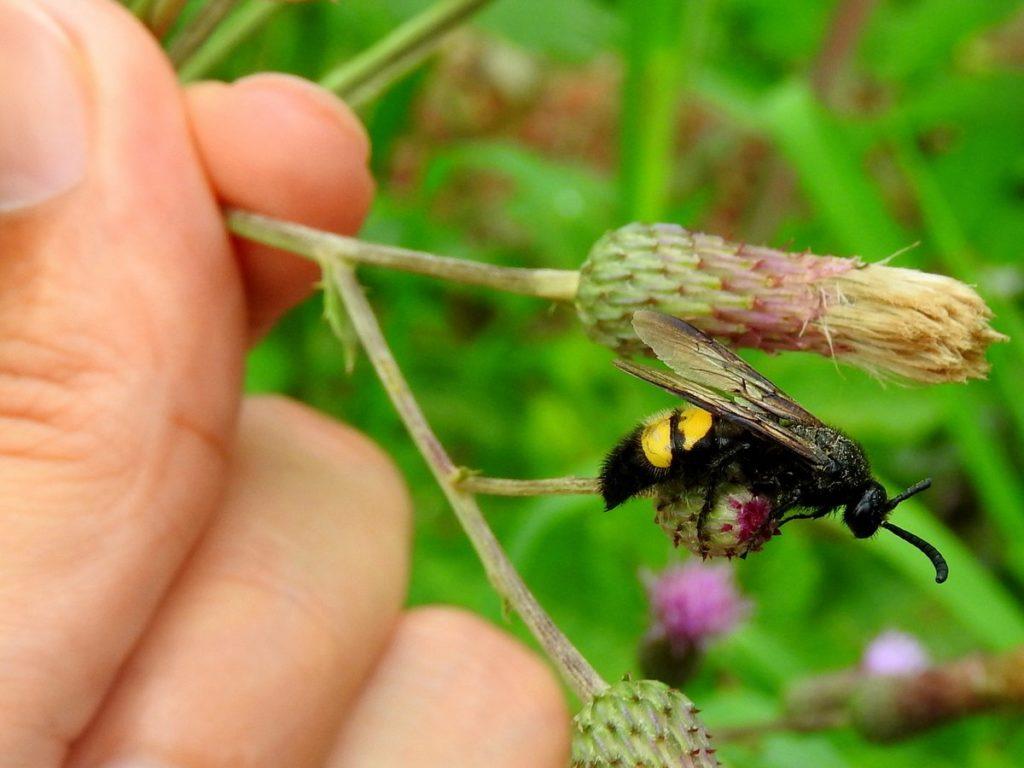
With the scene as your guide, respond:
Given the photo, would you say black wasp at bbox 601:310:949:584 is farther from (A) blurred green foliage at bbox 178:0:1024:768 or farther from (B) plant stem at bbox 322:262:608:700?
(A) blurred green foliage at bbox 178:0:1024:768

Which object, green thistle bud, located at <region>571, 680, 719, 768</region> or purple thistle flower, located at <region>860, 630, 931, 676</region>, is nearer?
green thistle bud, located at <region>571, 680, 719, 768</region>

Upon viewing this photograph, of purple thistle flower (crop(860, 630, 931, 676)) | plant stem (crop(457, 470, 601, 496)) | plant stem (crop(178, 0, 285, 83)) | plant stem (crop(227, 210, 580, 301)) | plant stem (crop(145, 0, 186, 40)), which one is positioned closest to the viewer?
plant stem (crop(457, 470, 601, 496))

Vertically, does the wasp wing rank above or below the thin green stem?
below

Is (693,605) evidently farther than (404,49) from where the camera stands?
Yes

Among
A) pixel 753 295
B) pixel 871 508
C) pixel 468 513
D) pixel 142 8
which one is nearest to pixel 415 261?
pixel 468 513

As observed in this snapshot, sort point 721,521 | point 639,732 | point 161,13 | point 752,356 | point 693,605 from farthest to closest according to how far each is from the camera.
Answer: point 752,356 < point 693,605 < point 161,13 < point 721,521 < point 639,732

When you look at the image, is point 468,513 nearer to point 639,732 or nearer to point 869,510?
point 639,732

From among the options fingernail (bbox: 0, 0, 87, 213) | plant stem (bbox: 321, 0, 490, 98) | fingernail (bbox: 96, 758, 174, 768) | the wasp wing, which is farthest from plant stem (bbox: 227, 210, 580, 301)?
fingernail (bbox: 96, 758, 174, 768)
